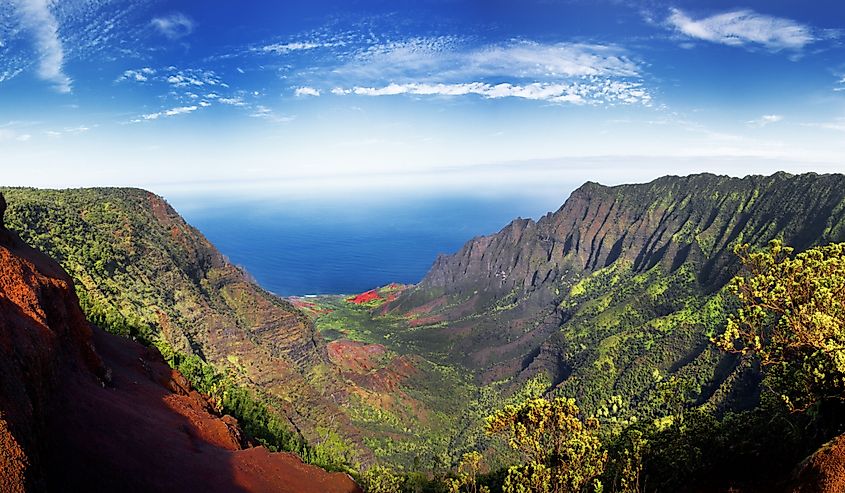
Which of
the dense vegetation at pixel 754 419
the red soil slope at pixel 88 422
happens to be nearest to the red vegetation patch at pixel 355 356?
the red soil slope at pixel 88 422

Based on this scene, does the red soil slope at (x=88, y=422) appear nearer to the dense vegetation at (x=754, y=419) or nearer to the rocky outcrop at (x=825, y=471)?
the dense vegetation at (x=754, y=419)

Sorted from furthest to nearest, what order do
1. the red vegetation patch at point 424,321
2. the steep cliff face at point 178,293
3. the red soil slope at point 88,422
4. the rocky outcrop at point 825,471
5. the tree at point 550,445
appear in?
the red vegetation patch at point 424,321, the steep cliff face at point 178,293, the tree at point 550,445, the rocky outcrop at point 825,471, the red soil slope at point 88,422

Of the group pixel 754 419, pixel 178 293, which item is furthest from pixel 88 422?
pixel 178 293

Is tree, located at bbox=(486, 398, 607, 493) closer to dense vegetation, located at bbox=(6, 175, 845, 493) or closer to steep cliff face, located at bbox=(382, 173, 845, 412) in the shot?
dense vegetation, located at bbox=(6, 175, 845, 493)

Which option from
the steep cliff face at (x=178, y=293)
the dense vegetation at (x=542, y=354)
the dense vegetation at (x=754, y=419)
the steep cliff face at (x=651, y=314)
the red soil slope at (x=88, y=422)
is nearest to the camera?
the red soil slope at (x=88, y=422)

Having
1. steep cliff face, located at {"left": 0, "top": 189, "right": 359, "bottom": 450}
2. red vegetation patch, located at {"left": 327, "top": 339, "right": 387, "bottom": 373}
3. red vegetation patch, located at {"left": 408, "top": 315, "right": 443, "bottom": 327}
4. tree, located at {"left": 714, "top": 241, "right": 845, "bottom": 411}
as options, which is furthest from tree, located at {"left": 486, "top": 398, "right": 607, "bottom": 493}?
red vegetation patch, located at {"left": 408, "top": 315, "right": 443, "bottom": 327}

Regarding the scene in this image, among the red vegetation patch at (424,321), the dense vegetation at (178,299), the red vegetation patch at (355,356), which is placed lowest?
the red vegetation patch at (424,321)

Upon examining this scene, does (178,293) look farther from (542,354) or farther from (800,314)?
(542,354)

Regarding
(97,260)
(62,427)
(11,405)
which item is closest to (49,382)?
(62,427)
